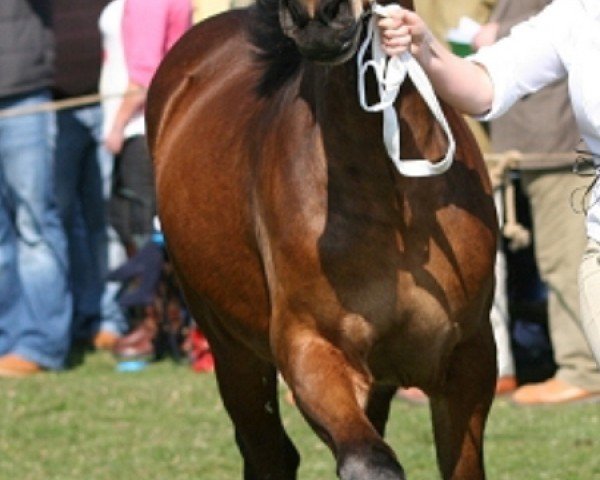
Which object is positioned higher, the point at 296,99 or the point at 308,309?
the point at 296,99

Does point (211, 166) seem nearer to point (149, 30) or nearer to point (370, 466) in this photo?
point (370, 466)

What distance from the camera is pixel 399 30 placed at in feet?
16.0

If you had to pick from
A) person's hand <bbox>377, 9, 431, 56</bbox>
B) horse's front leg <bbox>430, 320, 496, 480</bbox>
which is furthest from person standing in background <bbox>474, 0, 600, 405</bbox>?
person's hand <bbox>377, 9, 431, 56</bbox>

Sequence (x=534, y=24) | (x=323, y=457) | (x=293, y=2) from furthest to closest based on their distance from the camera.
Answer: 1. (x=323, y=457)
2. (x=534, y=24)
3. (x=293, y=2)

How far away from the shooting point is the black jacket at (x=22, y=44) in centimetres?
1005

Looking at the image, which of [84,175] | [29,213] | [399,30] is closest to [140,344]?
[29,213]

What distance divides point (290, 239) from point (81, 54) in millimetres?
5396

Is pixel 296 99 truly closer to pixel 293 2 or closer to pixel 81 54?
pixel 293 2

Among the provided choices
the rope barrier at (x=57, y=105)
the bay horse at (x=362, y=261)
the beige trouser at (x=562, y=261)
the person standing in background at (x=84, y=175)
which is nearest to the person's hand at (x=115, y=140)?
the rope barrier at (x=57, y=105)

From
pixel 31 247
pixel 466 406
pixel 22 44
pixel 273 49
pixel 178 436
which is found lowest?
pixel 31 247

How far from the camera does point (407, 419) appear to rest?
854 centimetres

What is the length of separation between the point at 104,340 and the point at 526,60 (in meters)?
6.24

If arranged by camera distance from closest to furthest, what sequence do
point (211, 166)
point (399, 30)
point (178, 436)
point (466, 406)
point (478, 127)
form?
1. point (399, 30)
2. point (466, 406)
3. point (211, 166)
4. point (178, 436)
5. point (478, 127)

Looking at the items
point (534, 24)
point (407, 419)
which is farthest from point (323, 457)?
point (534, 24)
